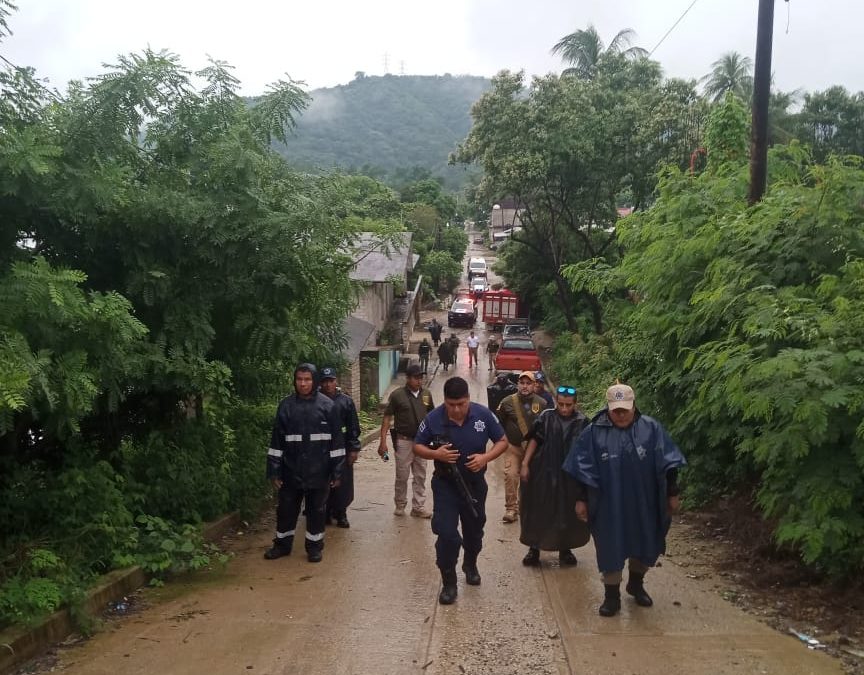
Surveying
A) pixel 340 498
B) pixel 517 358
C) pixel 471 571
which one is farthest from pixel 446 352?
pixel 471 571

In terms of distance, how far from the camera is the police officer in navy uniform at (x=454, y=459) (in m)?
5.75

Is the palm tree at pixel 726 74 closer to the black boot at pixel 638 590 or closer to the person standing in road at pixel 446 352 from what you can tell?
the person standing in road at pixel 446 352

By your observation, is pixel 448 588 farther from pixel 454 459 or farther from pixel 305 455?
pixel 305 455

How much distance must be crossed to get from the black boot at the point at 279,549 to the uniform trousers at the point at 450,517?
170 cm

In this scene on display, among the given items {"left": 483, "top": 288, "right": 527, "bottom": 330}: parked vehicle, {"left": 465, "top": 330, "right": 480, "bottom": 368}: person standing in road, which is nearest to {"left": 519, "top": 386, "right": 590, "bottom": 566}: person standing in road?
{"left": 465, "top": 330, "right": 480, "bottom": 368}: person standing in road

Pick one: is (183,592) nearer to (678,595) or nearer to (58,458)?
(58,458)

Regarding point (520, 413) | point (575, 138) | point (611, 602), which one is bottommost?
point (611, 602)

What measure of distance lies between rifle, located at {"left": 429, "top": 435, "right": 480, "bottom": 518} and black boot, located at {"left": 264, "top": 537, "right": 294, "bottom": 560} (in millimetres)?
1872

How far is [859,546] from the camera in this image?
5.09 m

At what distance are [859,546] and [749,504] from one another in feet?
7.64

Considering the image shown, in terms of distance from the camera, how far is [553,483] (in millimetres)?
6453

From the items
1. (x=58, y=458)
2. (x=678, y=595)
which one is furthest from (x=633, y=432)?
(x=58, y=458)

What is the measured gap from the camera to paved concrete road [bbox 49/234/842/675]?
4.62 m

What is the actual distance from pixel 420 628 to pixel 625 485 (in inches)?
63.8
